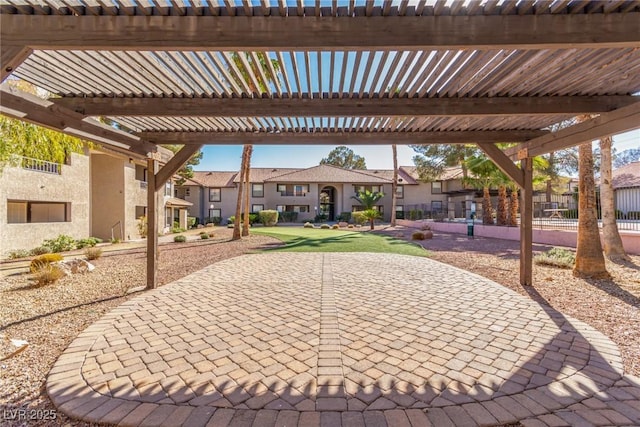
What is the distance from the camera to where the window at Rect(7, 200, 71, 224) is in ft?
48.5

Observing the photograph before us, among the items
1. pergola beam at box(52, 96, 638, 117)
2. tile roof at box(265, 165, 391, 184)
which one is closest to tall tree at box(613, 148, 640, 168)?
tile roof at box(265, 165, 391, 184)

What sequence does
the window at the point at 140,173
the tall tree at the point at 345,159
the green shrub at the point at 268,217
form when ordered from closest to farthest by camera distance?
the window at the point at 140,173, the green shrub at the point at 268,217, the tall tree at the point at 345,159

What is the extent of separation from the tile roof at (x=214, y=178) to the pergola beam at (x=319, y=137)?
113ft

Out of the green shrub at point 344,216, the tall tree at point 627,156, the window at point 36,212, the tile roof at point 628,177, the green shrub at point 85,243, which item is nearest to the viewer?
the window at point 36,212

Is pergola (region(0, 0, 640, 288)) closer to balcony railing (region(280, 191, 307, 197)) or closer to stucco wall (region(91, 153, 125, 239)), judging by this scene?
stucco wall (region(91, 153, 125, 239))

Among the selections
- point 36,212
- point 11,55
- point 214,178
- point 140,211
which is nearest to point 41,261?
point 11,55

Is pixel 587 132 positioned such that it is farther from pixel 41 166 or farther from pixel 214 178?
pixel 214 178

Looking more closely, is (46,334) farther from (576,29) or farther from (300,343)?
(576,29)

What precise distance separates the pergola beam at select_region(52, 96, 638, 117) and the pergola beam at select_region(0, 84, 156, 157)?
0.24 m

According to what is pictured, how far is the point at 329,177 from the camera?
38875 millimetres

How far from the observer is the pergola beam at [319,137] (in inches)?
273

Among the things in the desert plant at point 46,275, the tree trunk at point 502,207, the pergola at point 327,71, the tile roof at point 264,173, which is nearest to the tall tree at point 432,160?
the tree trunk at point 502,207

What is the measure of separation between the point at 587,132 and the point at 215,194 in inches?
1605

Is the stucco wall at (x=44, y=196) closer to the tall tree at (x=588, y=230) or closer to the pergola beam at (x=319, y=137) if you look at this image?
the pergola beam at (x=319, y=137)
